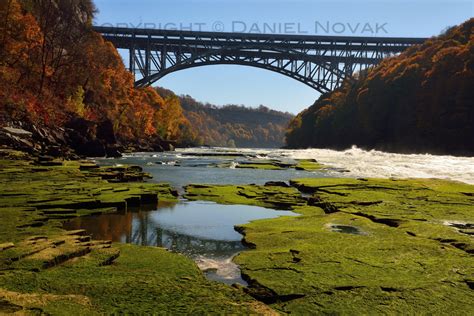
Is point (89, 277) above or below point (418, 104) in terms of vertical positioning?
below

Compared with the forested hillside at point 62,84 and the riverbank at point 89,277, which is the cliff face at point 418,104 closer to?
the forested hillside at point 62,84

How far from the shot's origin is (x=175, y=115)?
84688 millimetres

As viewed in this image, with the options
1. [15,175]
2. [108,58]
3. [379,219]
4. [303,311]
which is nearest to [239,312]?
[303,311]

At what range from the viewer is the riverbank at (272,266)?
12.8ft

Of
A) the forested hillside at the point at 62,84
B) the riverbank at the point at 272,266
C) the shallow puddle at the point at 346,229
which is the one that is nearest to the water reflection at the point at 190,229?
the riverbank at the point at 272,266

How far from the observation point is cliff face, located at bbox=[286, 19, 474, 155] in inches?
1602

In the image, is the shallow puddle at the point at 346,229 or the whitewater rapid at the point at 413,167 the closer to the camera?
the shallow puddle at the point at 346,229

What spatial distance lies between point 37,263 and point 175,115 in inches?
3199

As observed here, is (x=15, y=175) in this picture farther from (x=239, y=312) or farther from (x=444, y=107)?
(x=444, y=107)

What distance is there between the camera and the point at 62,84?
4419 cm

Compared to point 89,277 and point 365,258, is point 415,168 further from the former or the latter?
point 89,277

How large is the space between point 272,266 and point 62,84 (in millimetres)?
44743

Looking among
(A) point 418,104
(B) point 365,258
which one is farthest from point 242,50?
(B) point 365,258

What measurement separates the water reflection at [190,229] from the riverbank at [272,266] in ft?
0.98
